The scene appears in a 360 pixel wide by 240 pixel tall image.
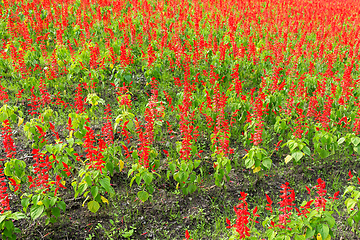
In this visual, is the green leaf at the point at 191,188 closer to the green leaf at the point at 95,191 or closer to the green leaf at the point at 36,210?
the green leaf at the point at 95,191

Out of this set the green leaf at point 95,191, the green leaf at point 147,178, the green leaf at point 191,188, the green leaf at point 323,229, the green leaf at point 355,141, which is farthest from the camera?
the green leaf at point 355,141

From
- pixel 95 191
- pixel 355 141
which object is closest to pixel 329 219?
pixel 355 141

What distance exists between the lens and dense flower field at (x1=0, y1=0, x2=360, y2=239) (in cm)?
369

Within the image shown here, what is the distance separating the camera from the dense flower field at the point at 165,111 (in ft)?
12.1

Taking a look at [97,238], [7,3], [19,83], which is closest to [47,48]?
[19,83]

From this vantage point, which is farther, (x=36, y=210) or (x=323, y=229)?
(x=36, y=210)

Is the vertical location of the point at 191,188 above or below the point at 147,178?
below

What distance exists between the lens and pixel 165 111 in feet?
20.9

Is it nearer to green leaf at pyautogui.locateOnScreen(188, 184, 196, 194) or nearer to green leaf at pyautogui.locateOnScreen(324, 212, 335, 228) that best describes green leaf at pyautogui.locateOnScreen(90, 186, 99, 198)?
green leaf at pyautogui.locateOnScreen(188, 184, 196, 194)

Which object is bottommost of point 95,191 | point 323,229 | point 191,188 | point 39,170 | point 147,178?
point 191,188

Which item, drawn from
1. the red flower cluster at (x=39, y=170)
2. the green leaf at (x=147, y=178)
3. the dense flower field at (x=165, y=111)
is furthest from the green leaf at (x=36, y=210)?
the green leaf at (x=147, y=178)

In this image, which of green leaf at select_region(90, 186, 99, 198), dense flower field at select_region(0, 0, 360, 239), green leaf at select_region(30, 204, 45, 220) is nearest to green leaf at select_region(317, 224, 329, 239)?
dense flower field at select_region(0, 0, 360, 239)

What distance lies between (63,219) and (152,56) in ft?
13.8

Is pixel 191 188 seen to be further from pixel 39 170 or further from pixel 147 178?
pixel 39 170
